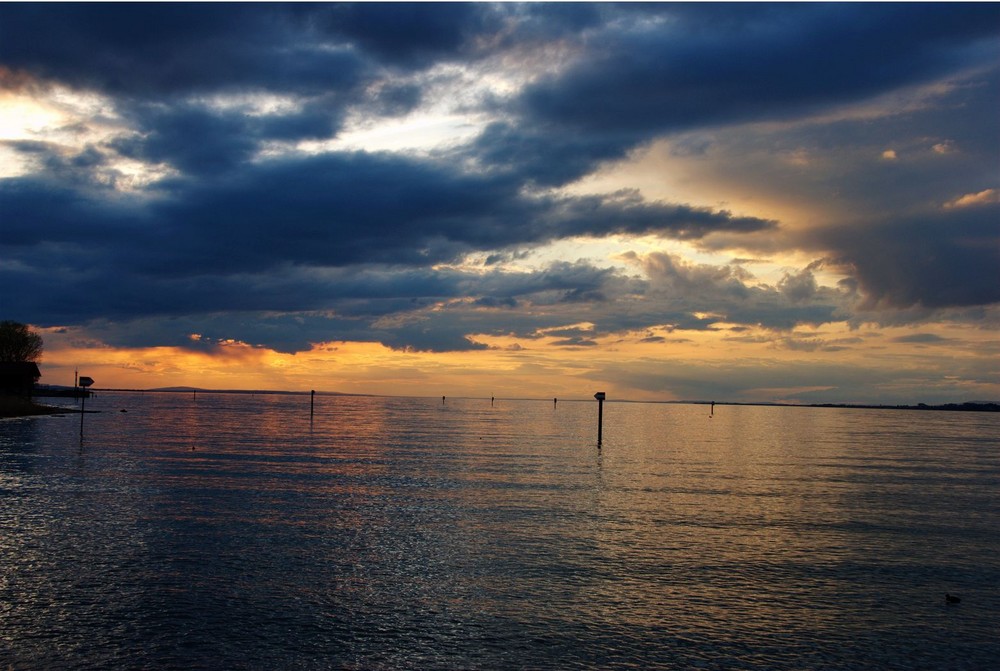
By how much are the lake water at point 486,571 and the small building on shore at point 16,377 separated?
101 meters

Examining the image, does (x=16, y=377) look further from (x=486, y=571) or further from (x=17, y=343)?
(x=486, y=571)

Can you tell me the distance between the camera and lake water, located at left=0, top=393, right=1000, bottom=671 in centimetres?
1448

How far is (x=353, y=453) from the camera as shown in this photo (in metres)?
58.5

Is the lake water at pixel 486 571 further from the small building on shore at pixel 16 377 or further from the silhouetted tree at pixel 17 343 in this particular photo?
the silhouetted tree at pixel 17 343

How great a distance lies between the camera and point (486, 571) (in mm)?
20203

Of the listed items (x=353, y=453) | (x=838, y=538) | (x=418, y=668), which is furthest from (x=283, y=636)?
(x=353, y=453)

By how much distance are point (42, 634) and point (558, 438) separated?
7115 cm

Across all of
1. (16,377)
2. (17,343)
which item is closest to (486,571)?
(16,377)

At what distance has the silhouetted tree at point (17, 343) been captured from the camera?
6422 inches

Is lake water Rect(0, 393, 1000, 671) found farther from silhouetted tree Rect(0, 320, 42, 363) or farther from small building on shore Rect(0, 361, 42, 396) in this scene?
silhouetted tree Rect(0, 320, 42, 363)

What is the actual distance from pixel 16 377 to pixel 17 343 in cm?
4748

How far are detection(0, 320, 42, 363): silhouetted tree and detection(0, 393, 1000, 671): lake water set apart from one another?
147 meters

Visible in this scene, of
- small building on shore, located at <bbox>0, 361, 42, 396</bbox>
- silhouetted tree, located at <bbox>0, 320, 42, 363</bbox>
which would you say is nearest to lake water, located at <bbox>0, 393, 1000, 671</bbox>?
small building on shore, located at <bbox>0, 361, 42, 396</bbox>

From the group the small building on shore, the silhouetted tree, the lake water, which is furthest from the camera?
the silhouetted tree
